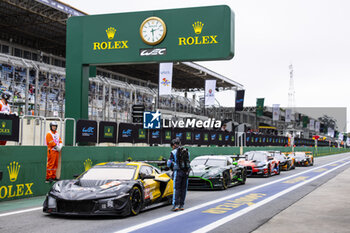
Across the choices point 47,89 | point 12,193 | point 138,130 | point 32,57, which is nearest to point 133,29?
point 138,130

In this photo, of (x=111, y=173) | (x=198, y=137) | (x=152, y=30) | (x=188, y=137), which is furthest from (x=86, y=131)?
(x=198, y=137)

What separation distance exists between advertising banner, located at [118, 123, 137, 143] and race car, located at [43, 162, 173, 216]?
8.21 metres

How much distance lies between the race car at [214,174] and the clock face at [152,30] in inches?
196

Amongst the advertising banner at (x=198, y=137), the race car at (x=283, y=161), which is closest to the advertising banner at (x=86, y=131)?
the advertising banner at (x=198, y=137)

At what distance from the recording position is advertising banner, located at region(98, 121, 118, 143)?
57.7 feet

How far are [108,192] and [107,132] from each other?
9249 mm

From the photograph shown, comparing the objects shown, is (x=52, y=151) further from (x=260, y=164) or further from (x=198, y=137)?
(x=198, y=137)

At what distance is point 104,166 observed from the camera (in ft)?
34.1

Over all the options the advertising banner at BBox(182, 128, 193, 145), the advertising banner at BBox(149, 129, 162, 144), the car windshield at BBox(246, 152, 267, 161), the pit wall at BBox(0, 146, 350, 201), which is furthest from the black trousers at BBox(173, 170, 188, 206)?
the advertising banner at BBox(182, 128, 193, 145)

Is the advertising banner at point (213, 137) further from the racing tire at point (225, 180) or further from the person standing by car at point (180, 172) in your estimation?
the person standing by car at point (180, 172)

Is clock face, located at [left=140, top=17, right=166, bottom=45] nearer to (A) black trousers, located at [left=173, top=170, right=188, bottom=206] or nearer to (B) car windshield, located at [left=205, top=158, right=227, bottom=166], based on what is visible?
(B) car windshield, located at [left=205, top=158, right=227, bottom=166]

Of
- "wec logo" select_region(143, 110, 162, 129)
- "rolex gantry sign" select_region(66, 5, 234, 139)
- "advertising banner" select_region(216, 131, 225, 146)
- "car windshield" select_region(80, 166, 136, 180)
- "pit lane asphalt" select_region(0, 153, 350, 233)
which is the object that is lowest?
"pit lane asphalt" select_region(0, 153, 350, 233)

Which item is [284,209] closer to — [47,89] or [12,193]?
[12,193]

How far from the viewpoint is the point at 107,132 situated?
18.0m
